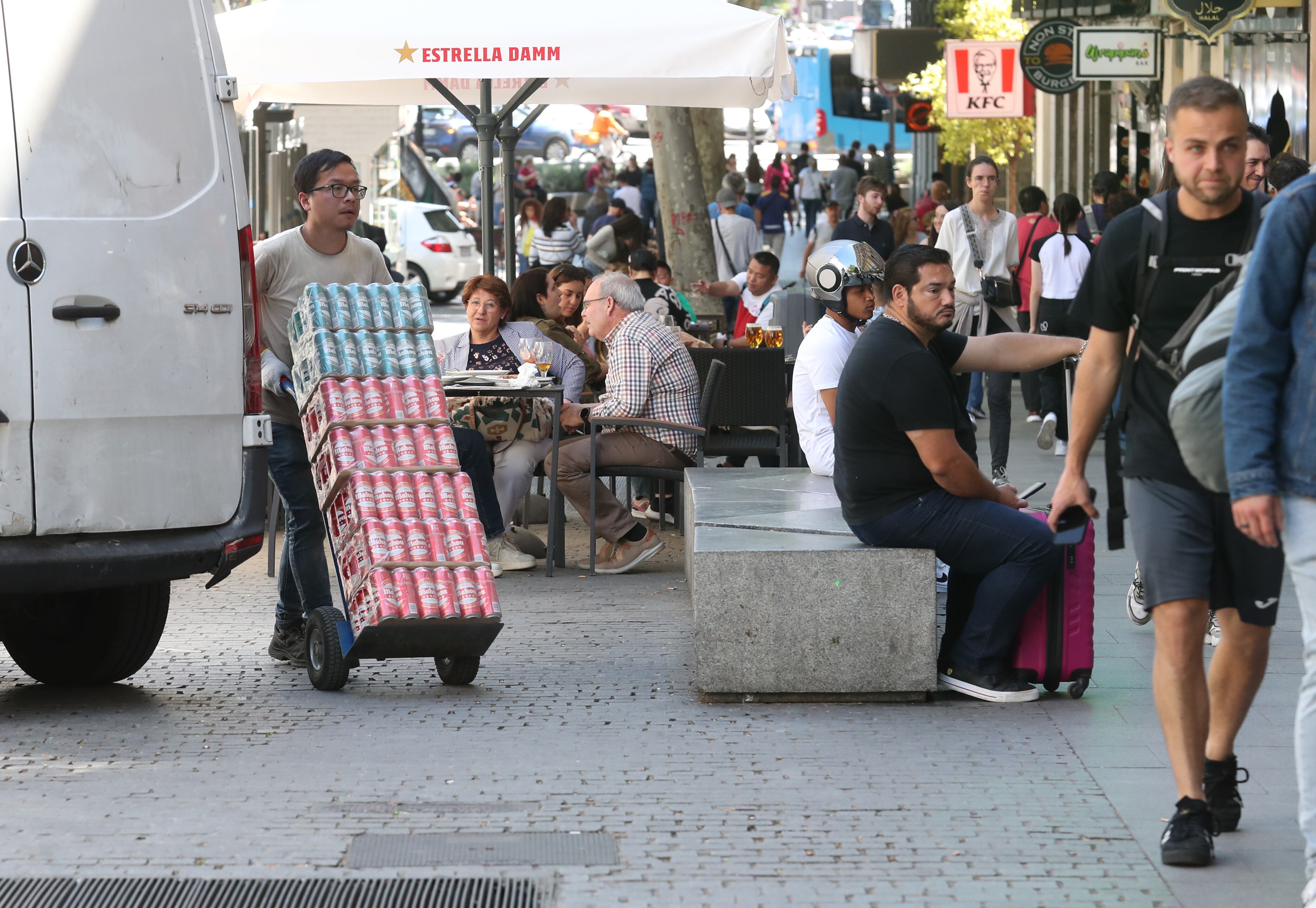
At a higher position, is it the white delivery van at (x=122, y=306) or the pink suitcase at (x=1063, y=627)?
the white delivery van at (x=122, y=306)

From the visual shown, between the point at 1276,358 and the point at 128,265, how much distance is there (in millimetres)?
3268

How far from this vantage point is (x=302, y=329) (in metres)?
6.19

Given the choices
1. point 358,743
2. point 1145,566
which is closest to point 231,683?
point 358,743

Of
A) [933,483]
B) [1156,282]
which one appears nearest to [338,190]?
[933,483]

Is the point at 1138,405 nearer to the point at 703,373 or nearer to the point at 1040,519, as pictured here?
the point at 1040,519

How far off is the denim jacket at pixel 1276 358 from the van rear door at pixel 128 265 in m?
3.11

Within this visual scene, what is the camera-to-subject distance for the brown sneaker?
859cm

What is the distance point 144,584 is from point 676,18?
4.59 m

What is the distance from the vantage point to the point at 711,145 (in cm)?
2514

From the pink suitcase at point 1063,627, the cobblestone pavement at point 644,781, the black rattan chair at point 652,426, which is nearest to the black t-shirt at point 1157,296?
the cobblestone pavement at point 644,781

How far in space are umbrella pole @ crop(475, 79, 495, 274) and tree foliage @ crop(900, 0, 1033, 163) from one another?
21.9 m

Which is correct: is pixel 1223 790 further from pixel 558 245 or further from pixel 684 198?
pixel 684 198

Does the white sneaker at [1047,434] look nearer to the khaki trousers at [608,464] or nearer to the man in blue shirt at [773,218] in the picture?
the khaki trousers at [608,464]

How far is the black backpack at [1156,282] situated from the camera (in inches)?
165
